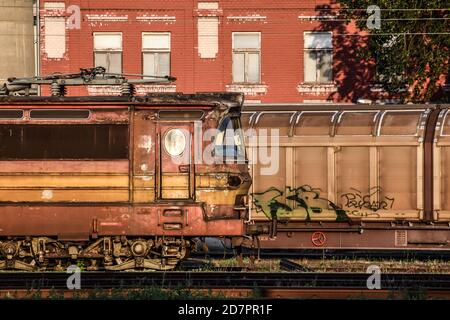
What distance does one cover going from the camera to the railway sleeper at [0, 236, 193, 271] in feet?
60.8

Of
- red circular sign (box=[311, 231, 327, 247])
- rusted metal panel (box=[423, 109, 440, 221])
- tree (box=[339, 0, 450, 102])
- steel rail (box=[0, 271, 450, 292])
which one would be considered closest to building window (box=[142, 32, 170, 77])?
A: tree (box=[339, 0, 450, 102])

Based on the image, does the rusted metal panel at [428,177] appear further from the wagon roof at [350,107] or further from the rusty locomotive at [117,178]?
the rusty locomotive at [117,178]

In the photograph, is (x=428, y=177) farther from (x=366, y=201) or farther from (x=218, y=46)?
(x=218, y=46)

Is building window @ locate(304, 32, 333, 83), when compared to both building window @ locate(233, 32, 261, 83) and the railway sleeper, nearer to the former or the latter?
building window @ locate(233, 32, 261, 83)

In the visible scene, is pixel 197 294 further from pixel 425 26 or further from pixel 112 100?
pixel 425 26

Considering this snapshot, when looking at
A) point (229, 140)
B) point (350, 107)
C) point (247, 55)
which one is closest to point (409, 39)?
point (247, 55)

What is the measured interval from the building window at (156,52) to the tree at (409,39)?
6.63m

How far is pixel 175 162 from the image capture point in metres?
18.4

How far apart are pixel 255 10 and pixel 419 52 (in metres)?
6.63

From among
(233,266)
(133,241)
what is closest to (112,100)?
(133,241)

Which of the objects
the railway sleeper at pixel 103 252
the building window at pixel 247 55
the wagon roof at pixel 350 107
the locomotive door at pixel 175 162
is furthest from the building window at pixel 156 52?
the railway sleeper at pixel 103 252

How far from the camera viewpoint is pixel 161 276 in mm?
17656

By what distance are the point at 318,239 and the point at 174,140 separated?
4.63 metres

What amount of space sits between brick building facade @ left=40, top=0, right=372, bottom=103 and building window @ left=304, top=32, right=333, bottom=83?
0.01 m
